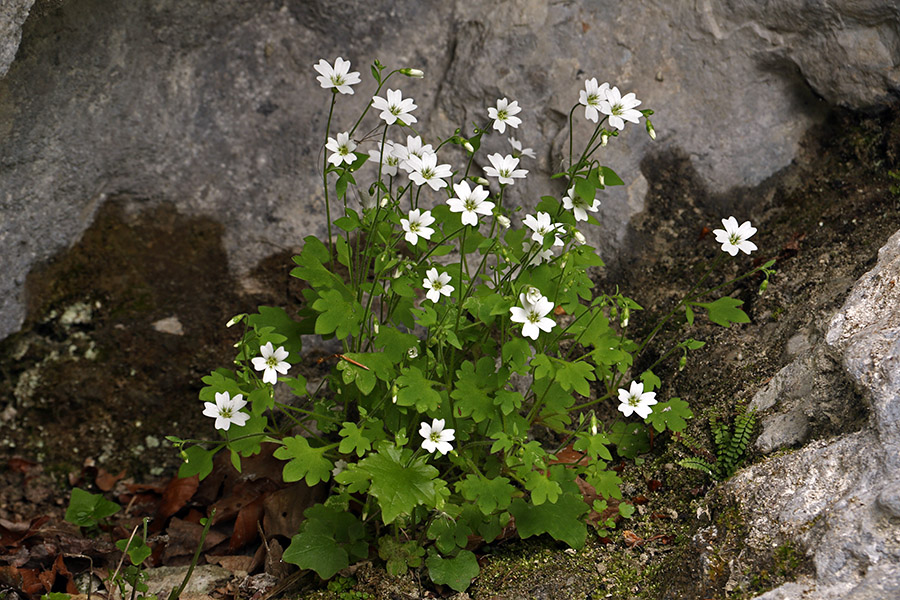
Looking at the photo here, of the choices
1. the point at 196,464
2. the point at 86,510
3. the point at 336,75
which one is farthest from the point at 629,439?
the point at 86,510

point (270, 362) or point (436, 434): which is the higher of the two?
point (270, 362)

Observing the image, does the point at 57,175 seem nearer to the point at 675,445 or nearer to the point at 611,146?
the point at 611,146

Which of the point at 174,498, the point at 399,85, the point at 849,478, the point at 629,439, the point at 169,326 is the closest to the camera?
the point at 849,478

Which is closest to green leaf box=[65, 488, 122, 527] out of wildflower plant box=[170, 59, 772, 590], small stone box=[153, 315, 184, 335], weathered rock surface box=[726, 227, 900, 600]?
wildflower plant box=[170, 59, 772, 590]

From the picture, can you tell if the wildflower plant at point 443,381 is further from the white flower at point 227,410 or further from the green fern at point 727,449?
the green fern at point 727,449

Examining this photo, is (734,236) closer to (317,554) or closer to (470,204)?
(470,204)

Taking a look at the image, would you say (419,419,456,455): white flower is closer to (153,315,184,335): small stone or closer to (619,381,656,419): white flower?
(619,381,656,419): white flower

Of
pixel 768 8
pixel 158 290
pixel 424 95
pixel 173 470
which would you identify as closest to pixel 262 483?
pixel 173 470

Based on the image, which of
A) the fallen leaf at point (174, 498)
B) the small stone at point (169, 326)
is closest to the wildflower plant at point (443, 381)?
the fallen leaf at point (174, 498)
